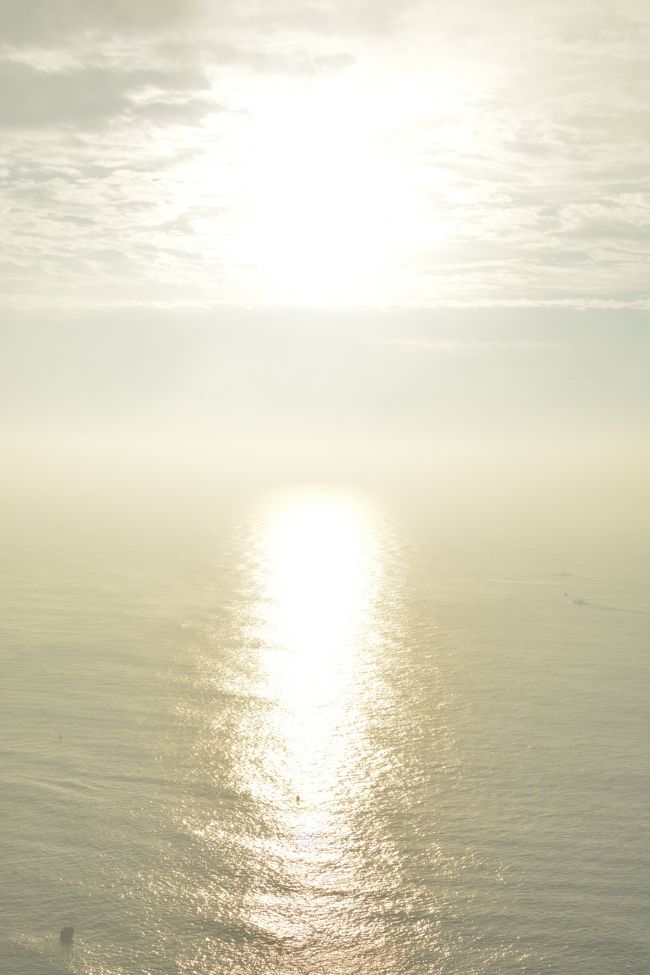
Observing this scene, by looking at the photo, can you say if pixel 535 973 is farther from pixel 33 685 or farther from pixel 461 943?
pixel 33 685

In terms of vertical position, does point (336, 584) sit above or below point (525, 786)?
below

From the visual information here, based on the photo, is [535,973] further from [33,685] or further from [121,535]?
[121,535]

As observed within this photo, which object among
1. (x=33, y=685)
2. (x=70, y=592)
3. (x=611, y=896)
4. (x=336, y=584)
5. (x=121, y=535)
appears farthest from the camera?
(x=121, y=535)

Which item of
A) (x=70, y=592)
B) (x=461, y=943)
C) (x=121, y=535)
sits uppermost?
(x=461, y=943)

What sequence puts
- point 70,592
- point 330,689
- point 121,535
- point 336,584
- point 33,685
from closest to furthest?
point 33,685
point 330,689
point 70,592
point 336,584
point 121,535

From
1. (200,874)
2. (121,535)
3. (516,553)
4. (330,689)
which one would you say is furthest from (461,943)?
(121,535)

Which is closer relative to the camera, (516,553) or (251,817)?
(251,817)

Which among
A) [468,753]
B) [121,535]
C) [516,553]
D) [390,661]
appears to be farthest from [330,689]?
[121,535]
